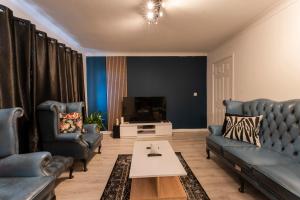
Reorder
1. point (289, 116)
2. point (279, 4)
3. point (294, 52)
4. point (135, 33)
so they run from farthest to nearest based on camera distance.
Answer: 1. point (135, 33)
2. point (279, 4)
3. point (294, 52)
4. point (289, 116)

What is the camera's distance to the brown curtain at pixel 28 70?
239 cm

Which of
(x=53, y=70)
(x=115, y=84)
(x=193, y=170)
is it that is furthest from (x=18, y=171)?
(x=115, y=84)

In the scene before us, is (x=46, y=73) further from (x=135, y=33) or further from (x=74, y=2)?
(x=135, y=33)

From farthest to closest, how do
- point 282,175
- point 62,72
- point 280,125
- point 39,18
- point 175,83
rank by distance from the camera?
point 175,83, point 62,72, point 39,18, point 280,125, point 282,175

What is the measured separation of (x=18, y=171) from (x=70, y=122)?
1591 millimetres

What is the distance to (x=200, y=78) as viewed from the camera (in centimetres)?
623

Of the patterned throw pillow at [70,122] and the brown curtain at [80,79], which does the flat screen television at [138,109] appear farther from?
the patterned throw pillow at [70,122]

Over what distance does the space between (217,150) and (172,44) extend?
2.96 meters

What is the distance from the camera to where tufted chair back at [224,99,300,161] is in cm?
238

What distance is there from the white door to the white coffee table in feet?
9.61

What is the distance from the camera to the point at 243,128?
3.02m

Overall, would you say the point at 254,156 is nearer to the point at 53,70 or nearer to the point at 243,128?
the point at 243,128

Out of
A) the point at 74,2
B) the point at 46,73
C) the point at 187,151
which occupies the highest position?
the point at 74,2

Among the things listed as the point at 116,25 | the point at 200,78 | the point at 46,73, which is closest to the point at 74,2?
the point at 116,25
